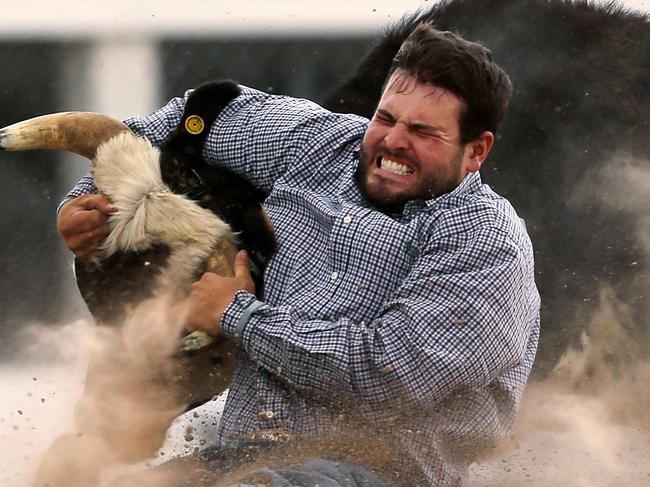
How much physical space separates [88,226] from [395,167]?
71cm

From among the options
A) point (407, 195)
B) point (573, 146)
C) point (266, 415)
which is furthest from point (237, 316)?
point (573, 146)

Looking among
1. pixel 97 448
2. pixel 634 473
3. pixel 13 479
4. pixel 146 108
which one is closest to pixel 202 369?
pixel 97 448

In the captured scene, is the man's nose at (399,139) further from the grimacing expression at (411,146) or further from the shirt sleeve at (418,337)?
the shirt sleeve at (418,337)

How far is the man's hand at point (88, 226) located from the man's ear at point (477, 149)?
2.72 ft

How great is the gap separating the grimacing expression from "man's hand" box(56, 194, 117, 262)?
60cm

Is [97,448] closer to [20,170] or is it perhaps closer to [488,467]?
[488,467]

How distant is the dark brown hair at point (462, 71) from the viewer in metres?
2.81

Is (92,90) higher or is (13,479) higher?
(13,479)

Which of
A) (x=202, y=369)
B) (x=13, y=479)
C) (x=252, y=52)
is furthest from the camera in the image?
(x=252, y=52)

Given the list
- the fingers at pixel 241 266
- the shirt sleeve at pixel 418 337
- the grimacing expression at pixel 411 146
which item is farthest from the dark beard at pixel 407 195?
the fingers at pixel 241 266

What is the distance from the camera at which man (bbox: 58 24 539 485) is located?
104 inches

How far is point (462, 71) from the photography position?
2.82 metres

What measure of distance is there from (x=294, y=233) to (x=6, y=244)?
10.5 ft

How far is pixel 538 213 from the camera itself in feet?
13.1
